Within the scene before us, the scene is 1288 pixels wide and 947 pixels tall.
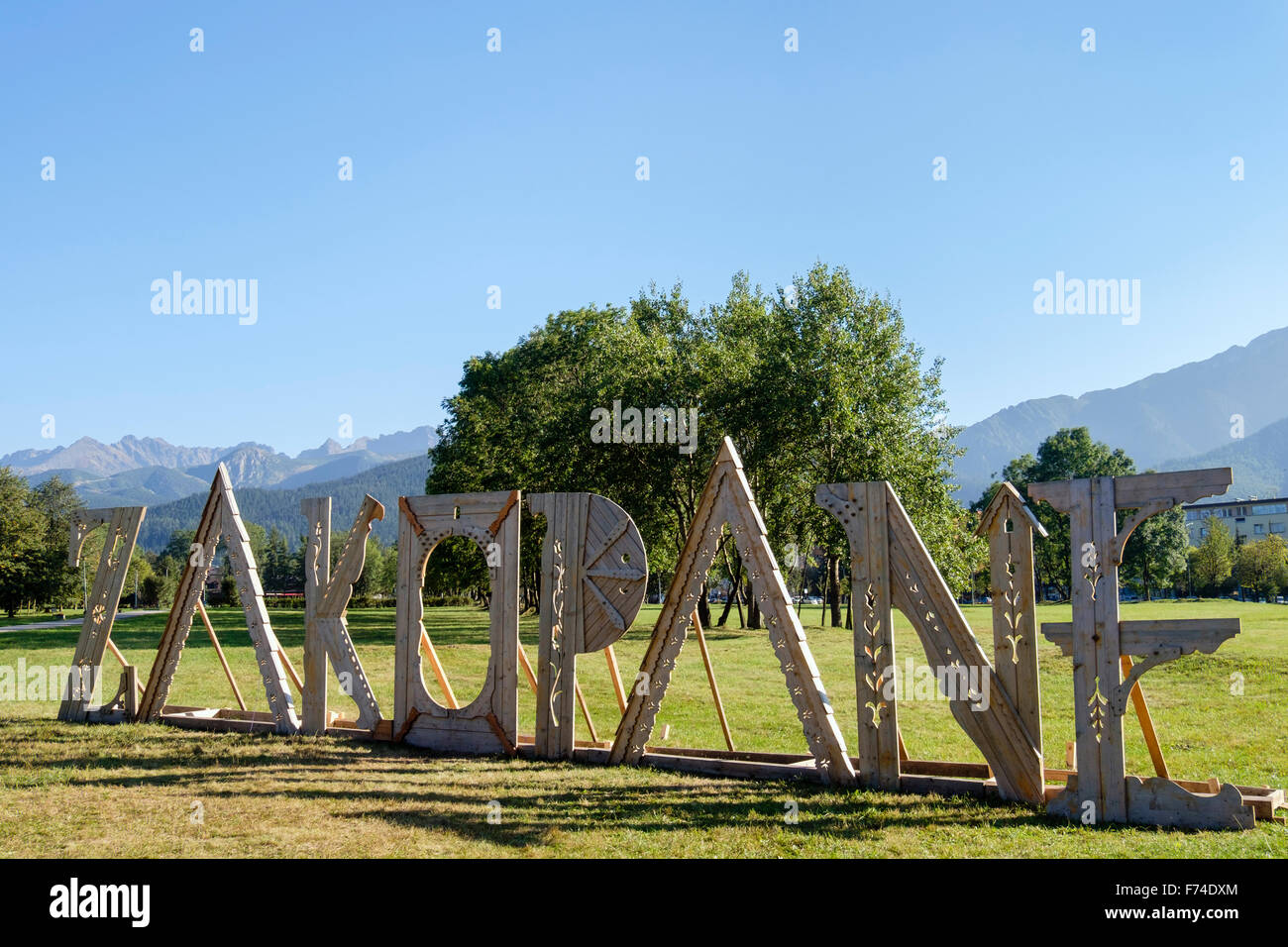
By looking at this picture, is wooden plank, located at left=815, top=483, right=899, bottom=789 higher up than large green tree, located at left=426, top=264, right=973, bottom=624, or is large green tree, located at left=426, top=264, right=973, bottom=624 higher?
large green tree, located at left=426, top=264, right=973, bottom=624

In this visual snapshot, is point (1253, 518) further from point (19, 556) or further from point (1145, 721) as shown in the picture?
point (19, 556)

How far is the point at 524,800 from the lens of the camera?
30.5 ft

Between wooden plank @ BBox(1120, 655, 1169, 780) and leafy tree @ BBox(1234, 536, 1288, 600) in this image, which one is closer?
wooden plank @ BBox(1120, 655, 1169, 780)

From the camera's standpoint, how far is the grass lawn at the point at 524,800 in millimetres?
7633

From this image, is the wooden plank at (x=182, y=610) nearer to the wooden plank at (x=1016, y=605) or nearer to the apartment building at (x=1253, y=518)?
the wooden plank at (x=1016, y=605)

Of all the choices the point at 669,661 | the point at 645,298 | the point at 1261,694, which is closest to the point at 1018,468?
the point at 645,298

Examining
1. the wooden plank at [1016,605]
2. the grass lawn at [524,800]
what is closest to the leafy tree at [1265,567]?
the grass lawn at [524,800]

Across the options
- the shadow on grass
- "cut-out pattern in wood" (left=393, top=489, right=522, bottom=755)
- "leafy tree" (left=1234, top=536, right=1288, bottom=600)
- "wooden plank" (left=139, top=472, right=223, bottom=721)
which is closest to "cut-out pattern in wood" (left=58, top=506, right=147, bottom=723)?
"wooden plank" (left=139, top=472, right=223, bottom=721)

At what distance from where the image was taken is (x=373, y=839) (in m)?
7.88

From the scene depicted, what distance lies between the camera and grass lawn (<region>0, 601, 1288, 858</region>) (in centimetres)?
763

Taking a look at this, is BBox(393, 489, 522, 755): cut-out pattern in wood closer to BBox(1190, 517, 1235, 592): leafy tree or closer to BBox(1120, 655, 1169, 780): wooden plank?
BBox(1120, 655, 1169, 780): wooden plank

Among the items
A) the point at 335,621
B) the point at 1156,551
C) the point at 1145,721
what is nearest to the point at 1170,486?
the point at 1145,721
